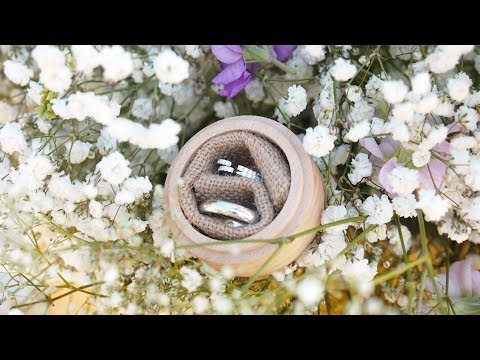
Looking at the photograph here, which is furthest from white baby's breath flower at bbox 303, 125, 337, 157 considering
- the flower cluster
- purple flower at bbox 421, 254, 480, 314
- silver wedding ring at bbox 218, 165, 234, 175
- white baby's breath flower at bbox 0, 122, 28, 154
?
white baby's breath flower at bbox 0, 122, 28, 154

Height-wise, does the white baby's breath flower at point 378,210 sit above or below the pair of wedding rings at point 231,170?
below

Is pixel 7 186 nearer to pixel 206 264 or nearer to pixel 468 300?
pixel 206 264

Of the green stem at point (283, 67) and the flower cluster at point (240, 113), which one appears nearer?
the flower cluster at point (240, 113)

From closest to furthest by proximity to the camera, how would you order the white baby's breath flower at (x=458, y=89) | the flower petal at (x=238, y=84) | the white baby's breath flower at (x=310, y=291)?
1. the white baby's breath flower at (x=310, y=291)
2. the white baby's breath flower at (x=458, y=89)
3. the flower petal at (x=238, y=84)

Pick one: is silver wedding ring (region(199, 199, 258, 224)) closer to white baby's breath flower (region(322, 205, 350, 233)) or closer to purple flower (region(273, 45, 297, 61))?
white baby's breath flower (region(322, 205, 350, 233))

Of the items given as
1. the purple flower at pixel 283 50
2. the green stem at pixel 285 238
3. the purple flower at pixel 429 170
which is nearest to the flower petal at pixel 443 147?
the purple flower at pixel 429 170

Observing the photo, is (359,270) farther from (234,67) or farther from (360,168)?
(234,67)

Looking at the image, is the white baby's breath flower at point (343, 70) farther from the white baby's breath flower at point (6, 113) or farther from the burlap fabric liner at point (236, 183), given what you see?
the white baby's breath flower at point (6, 113)
